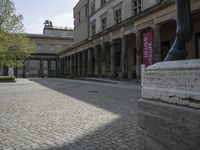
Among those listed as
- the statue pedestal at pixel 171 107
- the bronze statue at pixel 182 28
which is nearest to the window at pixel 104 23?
the bronze statue at pixel 182 28

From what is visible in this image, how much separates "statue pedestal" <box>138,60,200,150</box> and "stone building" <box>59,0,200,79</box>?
12.1 m

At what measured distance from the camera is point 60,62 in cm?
6159

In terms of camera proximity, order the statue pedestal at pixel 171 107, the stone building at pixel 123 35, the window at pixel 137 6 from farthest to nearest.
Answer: the window at pixel 137 6, the stone building at pixel 123 35, the statue pedestal at pixel 171 107

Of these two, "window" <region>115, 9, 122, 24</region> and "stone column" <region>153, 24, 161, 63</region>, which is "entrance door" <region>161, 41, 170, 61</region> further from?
"window" <region>115, 9, 122, 24</region>

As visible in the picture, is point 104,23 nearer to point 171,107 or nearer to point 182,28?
point 182,28

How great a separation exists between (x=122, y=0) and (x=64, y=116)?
25.9m

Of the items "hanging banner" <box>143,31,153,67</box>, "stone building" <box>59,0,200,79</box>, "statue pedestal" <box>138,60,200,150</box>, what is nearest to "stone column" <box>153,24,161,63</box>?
"stone building" <box>59,0,200,79</box>

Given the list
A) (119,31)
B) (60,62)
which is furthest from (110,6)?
(60,62)

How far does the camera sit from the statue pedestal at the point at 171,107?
2.56m

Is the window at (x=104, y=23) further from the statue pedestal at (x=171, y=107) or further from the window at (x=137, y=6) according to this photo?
the statue pedestal at (x=171, y=107)

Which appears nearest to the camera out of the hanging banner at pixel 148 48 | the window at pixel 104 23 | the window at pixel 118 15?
the hanging banner at pixel 148 48

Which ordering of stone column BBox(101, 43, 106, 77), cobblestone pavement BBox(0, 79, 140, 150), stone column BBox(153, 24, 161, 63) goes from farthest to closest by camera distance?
stone column BBox(101, 43, 106, 77)
stone column BBox(153, 24, 161, 63)
cobblestone pavement BBox(0, 79, 140, 150)

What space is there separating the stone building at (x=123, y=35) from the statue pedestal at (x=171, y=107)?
1210 cm

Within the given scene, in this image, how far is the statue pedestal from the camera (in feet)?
8.40
